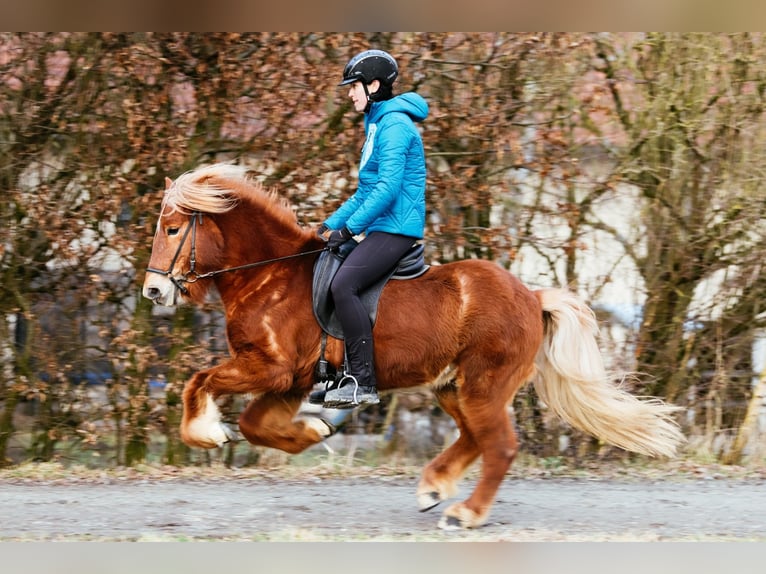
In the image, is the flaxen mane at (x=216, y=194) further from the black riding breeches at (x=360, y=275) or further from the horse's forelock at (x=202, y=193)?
the black riding breeches at (x=360, y=275)

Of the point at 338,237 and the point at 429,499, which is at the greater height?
the point at 338,237

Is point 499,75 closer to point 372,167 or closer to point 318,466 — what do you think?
point 372,167

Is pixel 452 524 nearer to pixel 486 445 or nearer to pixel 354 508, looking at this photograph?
pixel 486 445

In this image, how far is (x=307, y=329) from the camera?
627cm

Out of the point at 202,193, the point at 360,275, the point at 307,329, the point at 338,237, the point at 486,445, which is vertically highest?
the point at 202,193

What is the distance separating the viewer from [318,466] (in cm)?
880

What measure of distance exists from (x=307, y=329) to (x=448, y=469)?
141 centimetres

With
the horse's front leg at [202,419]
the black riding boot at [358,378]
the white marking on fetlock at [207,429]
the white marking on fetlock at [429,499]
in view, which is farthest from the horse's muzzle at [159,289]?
the white marking on fetlock at [429,499]

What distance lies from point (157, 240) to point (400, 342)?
5.67 feet

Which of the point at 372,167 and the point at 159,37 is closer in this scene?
the point at 372,167

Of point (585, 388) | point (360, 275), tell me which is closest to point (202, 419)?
point (360, 275)

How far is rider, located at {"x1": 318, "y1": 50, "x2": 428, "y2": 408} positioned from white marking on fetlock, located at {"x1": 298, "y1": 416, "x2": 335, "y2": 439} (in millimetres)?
252

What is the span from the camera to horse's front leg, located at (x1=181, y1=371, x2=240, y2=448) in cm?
601
